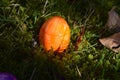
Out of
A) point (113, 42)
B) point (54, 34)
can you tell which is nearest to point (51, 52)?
point (54, 34)

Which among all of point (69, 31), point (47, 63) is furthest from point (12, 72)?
point (69, 31)

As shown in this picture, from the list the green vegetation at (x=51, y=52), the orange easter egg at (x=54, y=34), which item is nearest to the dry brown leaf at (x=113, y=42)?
the green vegetation at (x=51, y=52)

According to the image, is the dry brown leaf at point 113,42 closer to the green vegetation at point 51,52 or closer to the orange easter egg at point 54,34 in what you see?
the green vegetation at point 51,52

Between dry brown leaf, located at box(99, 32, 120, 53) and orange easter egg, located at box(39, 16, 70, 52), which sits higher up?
orange easter egg, located at box(39, 16, 70, 52)

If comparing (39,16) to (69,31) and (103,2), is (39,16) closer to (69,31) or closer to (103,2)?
(69,31)

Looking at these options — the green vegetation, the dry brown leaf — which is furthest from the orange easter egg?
the dry brown leaf

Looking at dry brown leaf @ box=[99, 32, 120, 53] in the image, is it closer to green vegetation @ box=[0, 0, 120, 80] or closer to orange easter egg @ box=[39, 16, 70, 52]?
green vegetation @ box=[0, 0, 120, 80]
